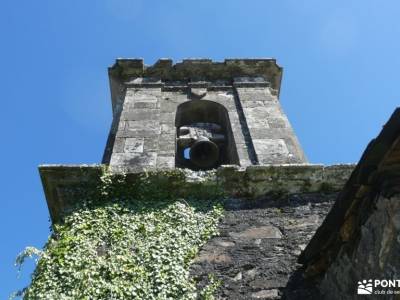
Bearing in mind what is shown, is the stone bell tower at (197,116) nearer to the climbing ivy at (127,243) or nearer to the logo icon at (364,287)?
the climbing ivy at (127,243)

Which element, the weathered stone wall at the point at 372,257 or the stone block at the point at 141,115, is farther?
the stone block at the point at 141,115

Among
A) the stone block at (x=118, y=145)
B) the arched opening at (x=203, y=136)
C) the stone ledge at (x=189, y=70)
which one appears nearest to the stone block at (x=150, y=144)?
the stone block at (x=118, y=145)

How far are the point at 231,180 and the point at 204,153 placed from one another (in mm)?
2101

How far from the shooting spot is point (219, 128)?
8016 millimetres

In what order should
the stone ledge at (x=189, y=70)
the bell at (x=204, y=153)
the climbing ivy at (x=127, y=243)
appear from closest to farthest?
1. the climbing ivy at (x=127, y=243)
2. the bell at (x=204, y=153)
3. the stone ledge at (x=189, y=70)

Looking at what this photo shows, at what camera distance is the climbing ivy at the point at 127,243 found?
4.12 metres

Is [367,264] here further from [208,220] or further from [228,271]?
[208,220]

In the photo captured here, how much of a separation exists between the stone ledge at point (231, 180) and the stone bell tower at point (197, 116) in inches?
30.7

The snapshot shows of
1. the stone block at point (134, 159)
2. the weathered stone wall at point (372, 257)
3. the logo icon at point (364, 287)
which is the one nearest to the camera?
the weathered stone wall at point (372, 257)

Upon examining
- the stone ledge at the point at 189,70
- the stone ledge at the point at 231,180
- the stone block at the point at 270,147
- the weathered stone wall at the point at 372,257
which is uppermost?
the stone ledge at the point at 189,70

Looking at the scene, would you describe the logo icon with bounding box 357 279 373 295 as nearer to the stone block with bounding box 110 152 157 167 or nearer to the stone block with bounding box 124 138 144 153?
the stone block with bounding box 110 152 157 167

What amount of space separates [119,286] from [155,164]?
233cm

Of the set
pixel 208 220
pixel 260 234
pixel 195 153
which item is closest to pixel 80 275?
pixel 208 220

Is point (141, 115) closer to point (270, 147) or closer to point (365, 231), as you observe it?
point (270, 147)
